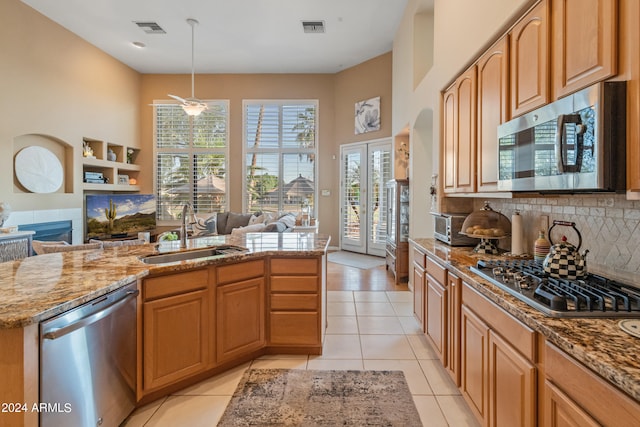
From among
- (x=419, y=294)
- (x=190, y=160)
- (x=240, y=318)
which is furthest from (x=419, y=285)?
(x=190, y=160)

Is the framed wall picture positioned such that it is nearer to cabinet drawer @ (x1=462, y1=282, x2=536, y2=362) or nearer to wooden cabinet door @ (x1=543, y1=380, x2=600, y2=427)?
cabinet drawer @ (x1=462, y1=282, x2=536, y2=362)

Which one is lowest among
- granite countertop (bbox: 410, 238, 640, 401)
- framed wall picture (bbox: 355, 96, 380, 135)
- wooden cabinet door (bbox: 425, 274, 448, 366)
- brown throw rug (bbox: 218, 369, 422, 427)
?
brown throw rug (bbox: 218, 369, 422, 427)

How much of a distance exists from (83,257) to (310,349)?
188 centimetres

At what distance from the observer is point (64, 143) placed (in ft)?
18.3

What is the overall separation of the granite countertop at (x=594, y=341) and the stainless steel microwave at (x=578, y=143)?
508mm

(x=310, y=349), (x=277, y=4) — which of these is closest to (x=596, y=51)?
(x=310, y=349)

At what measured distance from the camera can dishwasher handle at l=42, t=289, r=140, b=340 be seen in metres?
1.39

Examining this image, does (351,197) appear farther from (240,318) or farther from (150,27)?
(240,318)

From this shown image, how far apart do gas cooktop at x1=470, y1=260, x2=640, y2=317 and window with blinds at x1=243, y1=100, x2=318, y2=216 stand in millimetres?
6265

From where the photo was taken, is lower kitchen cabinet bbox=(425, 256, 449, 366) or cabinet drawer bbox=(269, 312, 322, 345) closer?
lower kitchen cabinet bbox=(425, 256, 449, 366)

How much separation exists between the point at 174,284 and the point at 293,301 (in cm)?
98

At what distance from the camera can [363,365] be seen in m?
2.66

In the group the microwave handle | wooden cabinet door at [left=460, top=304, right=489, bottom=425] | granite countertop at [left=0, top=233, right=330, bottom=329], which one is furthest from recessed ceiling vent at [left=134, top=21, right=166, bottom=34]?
wooden cabinet door at [left=460, top=304, right=489, bottom=425]

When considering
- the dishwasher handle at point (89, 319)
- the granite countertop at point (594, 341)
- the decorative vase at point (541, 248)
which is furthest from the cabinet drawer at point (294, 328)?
the decorative vase at point (541, 248)
